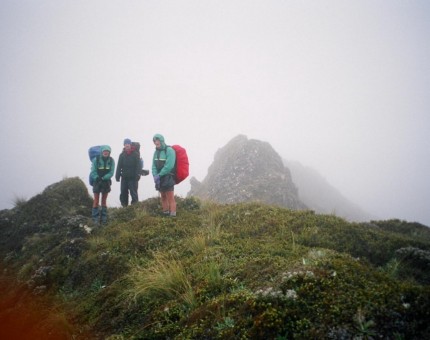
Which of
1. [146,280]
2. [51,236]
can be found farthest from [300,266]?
[51,236]

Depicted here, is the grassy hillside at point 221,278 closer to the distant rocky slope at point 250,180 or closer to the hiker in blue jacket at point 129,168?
the hiker in blue jacket at point 129,168

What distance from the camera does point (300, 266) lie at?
4.43 meters

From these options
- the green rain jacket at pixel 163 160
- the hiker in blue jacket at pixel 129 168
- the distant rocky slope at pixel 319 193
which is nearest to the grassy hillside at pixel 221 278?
the green rain jacket at pixel 163 160

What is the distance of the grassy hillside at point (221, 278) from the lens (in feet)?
11.0

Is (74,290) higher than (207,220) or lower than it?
lower

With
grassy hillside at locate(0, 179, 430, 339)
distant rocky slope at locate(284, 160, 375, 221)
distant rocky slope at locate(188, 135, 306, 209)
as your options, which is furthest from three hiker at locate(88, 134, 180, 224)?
distant rocky slope at locate(284, 160, 375, 221)

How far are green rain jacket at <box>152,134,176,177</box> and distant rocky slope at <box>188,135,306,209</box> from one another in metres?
13.3

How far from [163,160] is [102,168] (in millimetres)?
2993

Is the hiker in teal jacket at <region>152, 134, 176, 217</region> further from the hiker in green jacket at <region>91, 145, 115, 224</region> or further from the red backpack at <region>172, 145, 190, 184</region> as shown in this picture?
the hiker in green jacket at <region>91, 145, 115, 224</region>

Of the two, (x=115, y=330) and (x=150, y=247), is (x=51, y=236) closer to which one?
(x=150, y=247)

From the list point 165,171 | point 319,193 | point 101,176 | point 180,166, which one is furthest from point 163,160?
point 319,193

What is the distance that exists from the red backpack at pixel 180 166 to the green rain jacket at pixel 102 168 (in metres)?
3.20

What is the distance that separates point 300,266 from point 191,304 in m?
1.92

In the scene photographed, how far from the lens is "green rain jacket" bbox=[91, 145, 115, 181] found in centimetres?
1134
